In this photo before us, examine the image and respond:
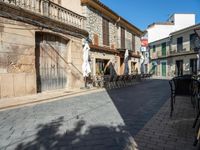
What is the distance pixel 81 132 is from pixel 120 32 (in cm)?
1610

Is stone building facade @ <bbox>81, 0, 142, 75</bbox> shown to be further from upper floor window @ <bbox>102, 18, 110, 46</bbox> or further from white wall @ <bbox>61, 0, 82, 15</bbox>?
white wall @ <bbox>61, 0, 82, 15</bbox>

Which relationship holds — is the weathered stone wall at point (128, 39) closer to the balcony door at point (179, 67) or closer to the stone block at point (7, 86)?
the balcony door at point (179, 67)

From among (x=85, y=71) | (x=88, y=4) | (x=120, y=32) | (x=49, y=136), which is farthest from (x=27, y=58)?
(x=120, y=32)

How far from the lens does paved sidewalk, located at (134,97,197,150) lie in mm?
3326

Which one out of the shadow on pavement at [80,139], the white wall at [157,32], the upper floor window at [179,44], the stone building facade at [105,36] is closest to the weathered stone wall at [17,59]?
the shadow on pavement at [80,139]

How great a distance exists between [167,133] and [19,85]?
637 cm

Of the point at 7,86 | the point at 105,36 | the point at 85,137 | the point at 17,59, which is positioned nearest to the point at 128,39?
the point at 105,36

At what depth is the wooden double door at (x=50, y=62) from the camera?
9.91 metres

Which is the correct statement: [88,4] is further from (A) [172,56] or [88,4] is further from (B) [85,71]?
(A) [172,56]

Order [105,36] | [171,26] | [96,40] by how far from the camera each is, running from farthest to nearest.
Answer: [171,26]
[105,36]
[96,40]

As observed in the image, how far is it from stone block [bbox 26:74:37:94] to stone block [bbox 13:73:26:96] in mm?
223

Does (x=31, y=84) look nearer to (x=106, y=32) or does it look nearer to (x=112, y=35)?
(x=106, y=32)

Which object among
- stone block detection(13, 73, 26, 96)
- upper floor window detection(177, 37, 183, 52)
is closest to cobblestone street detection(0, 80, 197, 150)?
stone block detection(13, 73, 26, 96)

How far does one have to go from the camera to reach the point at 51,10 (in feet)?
34.1
